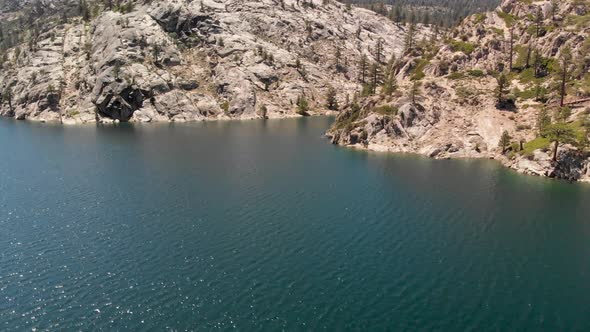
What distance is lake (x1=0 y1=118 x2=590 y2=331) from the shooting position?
4231cm

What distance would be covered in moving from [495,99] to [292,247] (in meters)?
96.1

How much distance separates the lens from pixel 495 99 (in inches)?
4931

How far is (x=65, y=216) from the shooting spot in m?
70.1

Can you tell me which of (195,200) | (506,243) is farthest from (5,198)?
(506,243)

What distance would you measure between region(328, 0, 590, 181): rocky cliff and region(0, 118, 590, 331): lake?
415 inches

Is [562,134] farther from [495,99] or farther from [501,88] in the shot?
[495,99]

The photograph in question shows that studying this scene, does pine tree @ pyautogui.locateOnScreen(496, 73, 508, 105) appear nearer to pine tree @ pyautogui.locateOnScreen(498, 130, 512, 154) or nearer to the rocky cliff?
the rocky cliff

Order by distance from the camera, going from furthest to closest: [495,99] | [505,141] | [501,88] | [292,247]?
[495,99], [501,88], [505,141], [292,247]

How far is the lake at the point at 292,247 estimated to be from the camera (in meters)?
42.3

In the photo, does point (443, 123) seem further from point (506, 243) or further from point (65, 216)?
point (65, 216)

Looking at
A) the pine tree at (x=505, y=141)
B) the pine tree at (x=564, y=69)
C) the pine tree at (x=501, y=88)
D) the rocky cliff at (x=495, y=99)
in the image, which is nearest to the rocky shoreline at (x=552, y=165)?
the rocky cliff at (x=495, y=99)

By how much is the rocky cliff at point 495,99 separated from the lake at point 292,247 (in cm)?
1053

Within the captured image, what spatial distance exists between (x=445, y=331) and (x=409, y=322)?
131 inches

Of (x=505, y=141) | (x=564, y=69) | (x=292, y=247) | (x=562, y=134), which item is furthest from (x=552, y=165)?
(x=292, y=247)
